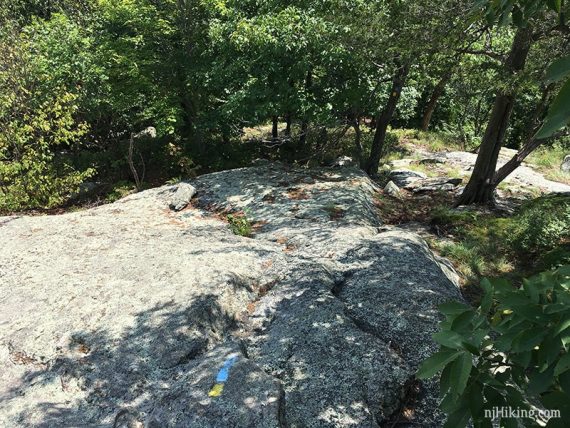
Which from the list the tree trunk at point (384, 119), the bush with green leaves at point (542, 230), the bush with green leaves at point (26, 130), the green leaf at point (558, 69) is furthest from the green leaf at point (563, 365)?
the bush with green leaves at point (26, 130)

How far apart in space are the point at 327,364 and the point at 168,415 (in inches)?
47.7

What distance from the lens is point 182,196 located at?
8.91 m

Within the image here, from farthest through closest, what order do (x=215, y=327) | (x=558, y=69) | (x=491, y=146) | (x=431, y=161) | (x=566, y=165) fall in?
(x=566, y=165), (x=431, y=161), (x=491, y=146), (x=215, y=327), (x=558, y=69)

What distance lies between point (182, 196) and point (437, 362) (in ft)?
26.6

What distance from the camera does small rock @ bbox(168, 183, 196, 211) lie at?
8695 millimetres

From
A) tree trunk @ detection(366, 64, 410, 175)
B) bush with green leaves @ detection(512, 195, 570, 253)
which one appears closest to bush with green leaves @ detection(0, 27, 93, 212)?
tree trunk @ detection(366, 64, 410, 175)

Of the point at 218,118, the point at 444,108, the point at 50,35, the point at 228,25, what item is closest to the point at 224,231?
the point at 228,25

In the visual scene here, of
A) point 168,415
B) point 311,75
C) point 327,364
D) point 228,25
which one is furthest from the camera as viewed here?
point 311,75

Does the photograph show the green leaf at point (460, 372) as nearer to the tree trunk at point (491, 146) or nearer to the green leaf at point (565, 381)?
the green leaf at point (565, 381)

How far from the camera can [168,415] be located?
2750 millimetres

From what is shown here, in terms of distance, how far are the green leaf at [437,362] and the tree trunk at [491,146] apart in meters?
8.85

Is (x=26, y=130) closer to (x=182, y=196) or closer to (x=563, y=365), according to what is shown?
(x=182, y=196)

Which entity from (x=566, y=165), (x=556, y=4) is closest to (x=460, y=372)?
(x=556, y=4)

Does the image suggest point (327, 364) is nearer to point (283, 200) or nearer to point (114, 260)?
point (114, 260)
